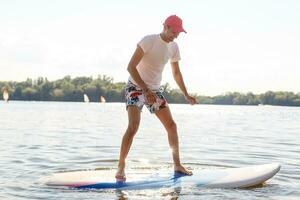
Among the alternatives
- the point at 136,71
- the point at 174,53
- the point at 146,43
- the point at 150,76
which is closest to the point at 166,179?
the point at 150,76

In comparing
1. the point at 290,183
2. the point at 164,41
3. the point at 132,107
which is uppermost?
the point at 164,41

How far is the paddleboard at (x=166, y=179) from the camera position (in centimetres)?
678

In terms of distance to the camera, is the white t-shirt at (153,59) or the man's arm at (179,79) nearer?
the white t-shirt at (153,59)

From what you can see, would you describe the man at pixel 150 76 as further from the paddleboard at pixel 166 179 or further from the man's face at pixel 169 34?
the paddleboard at pixel 166 179

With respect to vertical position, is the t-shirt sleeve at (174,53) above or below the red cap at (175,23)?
below

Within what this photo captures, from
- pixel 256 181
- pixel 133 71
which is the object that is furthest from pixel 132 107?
pixel 256 181

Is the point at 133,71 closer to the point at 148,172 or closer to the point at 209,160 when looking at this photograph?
the point at 148,172

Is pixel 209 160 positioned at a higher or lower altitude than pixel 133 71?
lower

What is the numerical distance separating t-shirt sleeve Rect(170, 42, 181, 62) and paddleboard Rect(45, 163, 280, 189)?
1.68 meters

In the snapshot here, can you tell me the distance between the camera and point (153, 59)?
22.0 ft

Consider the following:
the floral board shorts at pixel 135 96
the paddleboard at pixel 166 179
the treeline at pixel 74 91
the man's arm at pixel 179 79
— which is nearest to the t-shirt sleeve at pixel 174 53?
the man's arm at pixel 179 79

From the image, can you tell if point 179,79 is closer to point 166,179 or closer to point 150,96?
point 150,96

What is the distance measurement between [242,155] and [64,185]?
5.71 m

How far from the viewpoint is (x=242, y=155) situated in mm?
11453
